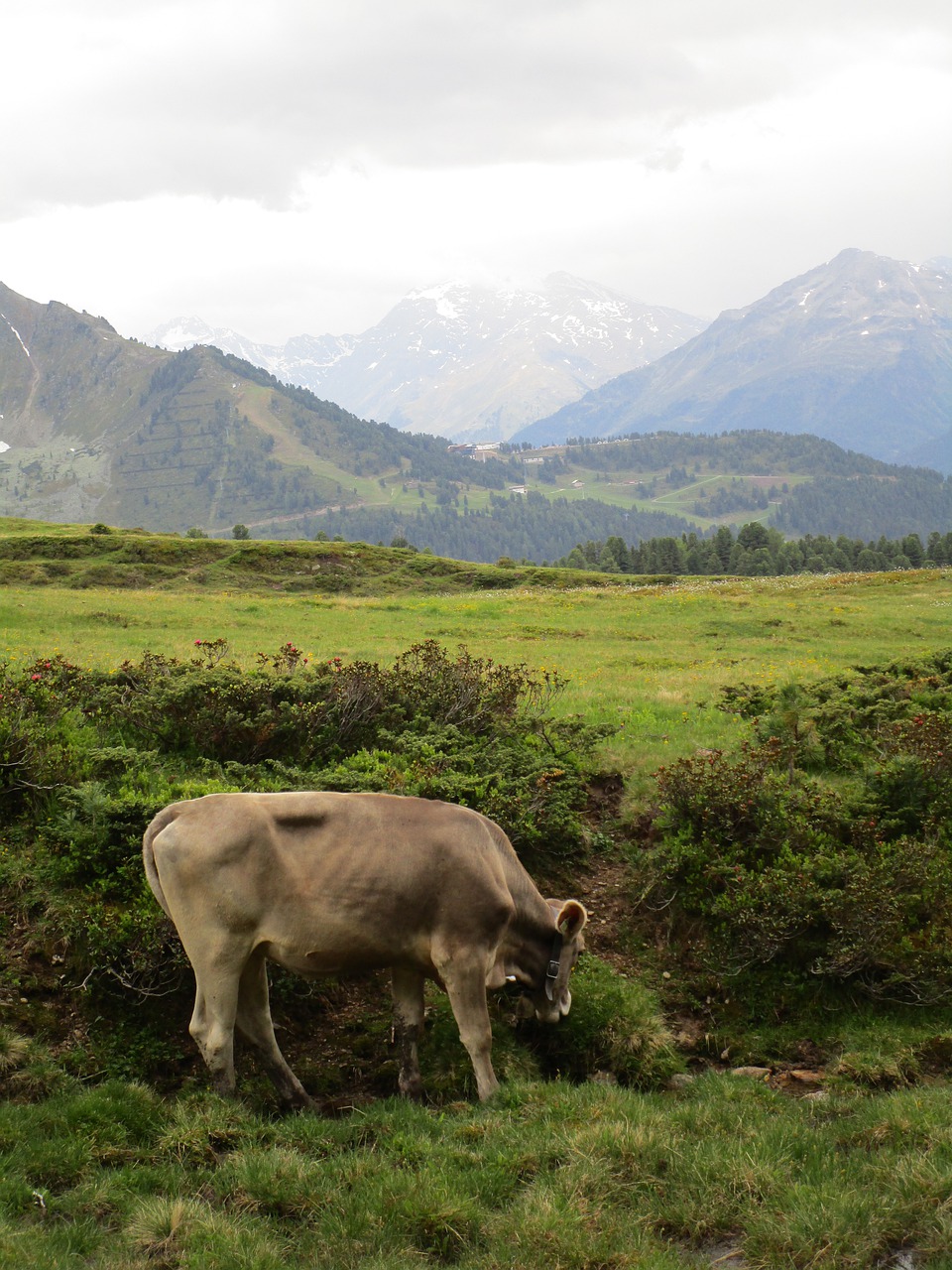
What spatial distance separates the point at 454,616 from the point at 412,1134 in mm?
37502

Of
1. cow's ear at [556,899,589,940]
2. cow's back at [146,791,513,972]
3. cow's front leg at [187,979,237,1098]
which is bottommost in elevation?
cow's front leg at [187,979,237,1098]

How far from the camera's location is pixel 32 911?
1027 centimetres

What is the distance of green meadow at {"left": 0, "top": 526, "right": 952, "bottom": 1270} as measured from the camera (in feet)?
20.3

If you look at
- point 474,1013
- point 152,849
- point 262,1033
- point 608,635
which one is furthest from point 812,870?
point 608,635

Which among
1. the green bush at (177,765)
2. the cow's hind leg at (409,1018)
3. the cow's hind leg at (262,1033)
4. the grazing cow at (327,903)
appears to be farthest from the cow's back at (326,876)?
the green bush at (177,765)

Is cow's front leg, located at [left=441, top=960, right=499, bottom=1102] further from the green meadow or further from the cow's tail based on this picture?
the cow's tail

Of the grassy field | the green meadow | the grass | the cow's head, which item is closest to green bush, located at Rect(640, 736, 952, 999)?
the green meadow

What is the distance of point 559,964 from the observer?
9266 millimetres

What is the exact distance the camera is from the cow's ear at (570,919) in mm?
9203

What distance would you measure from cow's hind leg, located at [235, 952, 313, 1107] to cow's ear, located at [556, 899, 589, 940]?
2758mm

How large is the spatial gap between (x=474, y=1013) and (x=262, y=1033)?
74.2 inches

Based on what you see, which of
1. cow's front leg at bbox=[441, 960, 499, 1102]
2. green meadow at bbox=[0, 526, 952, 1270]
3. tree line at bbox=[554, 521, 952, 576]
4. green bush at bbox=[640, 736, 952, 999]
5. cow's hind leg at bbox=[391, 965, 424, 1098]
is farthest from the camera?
tree line at bbox=[554, 521, 952, 576]

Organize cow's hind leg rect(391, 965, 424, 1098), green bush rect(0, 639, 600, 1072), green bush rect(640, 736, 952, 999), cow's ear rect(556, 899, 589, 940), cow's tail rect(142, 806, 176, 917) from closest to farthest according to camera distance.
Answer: cow's tail rect(142, 806, 176, 917), cow's hind leg rect(391, 965, 424, 1098), cow's ear rect(556, 899, 589, 940), green bush rect(0, 639, 600, 1072), green bush rect(640, 736, 952, 999)

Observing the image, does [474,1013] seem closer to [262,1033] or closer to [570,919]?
[570,919]
